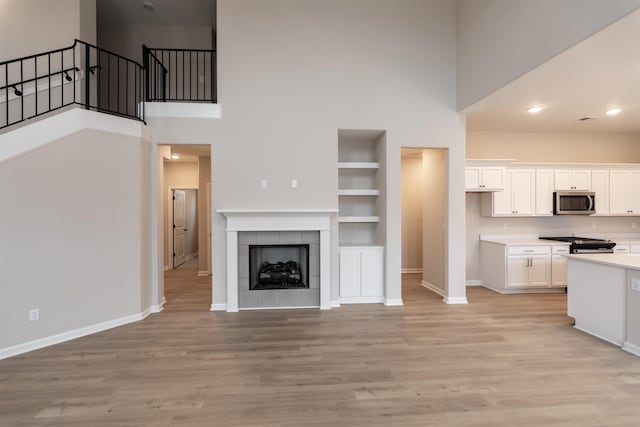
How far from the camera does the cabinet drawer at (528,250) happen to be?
5.42 meters

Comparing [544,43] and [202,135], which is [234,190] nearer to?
[202,135]

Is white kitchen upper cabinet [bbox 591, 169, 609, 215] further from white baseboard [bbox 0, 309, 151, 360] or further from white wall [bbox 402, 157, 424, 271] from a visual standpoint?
white baseboard [bbox 0, 309, 151, 360]

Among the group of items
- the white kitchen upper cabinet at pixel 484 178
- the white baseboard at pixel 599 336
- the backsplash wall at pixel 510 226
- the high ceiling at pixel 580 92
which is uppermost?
the high ceiling at pixel 580 92

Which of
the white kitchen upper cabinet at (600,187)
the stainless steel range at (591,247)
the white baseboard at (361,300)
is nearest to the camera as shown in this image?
the white baseboard at (361,300)

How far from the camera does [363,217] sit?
522cm

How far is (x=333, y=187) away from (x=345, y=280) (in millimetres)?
1421

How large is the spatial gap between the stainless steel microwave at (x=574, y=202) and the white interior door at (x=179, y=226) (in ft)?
27.3

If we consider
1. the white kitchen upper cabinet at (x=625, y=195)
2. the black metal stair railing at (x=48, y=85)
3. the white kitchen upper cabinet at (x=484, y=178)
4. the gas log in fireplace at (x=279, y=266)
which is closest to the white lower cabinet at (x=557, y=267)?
the white kitchen upper cabinet at (x=484, y=178)

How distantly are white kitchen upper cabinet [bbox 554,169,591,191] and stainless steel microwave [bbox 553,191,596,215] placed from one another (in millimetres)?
117

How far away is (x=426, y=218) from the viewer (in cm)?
598


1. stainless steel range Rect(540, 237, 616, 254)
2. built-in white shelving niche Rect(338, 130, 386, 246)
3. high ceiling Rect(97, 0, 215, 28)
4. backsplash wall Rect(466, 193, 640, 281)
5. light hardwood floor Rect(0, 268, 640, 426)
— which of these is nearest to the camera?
light hardwood floor Rect(0, 268, 640, 426)

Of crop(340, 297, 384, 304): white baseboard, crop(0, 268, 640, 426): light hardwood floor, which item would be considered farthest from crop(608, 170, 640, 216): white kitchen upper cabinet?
crop(340, 297, 384, 304): white baseboard

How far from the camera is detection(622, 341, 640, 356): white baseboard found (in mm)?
3207

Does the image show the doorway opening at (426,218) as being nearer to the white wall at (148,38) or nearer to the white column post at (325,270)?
the white column post at (325,270)
